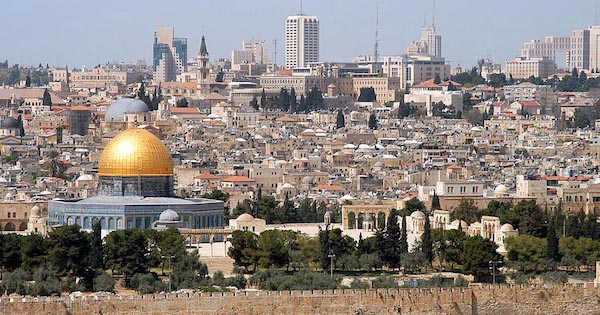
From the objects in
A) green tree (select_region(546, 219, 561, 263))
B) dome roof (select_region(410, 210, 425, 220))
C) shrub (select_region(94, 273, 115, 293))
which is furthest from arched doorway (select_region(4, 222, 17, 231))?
green tree (select_region(546, 219, 561, 263))

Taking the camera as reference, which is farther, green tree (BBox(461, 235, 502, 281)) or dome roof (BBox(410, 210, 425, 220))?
dome roof (BBox(410, 210, 425, 220))

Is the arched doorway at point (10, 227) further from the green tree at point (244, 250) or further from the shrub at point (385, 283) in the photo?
the shrub at point (385, 283)

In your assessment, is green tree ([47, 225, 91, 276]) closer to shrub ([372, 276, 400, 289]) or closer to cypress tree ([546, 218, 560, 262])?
shrub ([372, 276, 400, 289])

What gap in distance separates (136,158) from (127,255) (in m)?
11.0

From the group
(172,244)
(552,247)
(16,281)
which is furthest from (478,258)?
(16,281)

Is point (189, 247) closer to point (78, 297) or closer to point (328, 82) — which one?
point (78, 297)

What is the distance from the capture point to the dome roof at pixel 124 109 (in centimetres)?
10036

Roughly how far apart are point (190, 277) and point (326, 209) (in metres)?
21.3

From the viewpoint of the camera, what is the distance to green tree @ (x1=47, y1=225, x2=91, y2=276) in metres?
44.9

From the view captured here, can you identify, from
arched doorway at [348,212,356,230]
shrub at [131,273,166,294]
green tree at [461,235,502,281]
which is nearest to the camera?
shrub at [131,273,166,294]

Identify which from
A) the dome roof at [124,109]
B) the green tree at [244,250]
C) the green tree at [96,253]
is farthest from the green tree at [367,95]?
the green tree at [96,253]

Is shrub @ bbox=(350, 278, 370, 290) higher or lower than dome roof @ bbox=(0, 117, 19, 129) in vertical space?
lower

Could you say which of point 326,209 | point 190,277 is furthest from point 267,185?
point 190,277

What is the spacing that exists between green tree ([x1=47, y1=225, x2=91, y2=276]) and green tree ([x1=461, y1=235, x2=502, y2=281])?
8.44m
